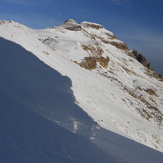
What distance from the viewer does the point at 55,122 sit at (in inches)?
285

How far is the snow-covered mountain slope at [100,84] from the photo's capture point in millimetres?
13903

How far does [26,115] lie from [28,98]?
1.46m

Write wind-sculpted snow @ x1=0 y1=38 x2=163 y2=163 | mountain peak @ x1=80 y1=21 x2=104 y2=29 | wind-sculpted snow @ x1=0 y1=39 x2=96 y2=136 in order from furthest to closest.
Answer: mountain peak @ x1=80 y1=21 x2=104 y2=29 → wind-sculpted snow @ x1=0 y1=39 x2=96 y2=136 → wind-sculpted snow @ x1=0 y1=38 x2=163 y2=163

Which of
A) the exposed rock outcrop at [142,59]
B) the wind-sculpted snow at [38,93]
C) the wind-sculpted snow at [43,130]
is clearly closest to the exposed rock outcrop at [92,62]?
the wind-sculpted snow at [38,93]

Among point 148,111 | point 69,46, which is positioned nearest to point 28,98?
point 148,111

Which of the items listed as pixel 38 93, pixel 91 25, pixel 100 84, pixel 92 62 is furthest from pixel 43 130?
pixel 91 25

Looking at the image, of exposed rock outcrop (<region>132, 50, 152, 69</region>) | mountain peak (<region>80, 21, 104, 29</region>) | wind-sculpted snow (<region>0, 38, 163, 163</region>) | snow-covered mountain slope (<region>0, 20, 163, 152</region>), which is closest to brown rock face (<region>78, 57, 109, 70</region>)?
snow-covered mountain slope (<region>0, 20, 163, 152</region>)

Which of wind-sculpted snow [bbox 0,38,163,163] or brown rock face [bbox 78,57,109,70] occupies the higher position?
brown rock face [bbox 78,57,109,70]

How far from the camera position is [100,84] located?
2155 centimetres

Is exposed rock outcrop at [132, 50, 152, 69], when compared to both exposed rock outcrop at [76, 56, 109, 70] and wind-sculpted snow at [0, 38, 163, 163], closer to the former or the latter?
exposed rock outcrop at [76, 56, 109, 70]

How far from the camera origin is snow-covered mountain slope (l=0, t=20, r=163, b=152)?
13903 millimetres

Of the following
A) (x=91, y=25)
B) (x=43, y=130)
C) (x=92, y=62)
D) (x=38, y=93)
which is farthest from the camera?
(x=91, y=25)

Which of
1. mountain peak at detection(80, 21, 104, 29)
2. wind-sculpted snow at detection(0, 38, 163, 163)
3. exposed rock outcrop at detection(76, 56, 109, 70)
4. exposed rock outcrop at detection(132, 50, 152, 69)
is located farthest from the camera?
mountain peak at detection(80, 21, 104, 29)

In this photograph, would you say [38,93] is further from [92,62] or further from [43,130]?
[92,62]
